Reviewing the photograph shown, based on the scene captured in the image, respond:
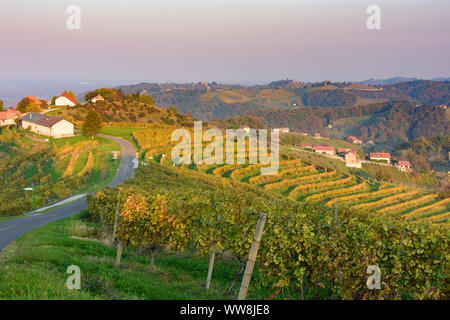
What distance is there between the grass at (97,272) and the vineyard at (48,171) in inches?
578

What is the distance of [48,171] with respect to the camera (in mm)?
45594

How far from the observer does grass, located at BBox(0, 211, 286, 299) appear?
300 inches

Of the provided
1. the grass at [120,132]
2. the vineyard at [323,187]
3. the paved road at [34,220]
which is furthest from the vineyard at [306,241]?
the grass at [120,132]

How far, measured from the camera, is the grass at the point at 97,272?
7621 mm

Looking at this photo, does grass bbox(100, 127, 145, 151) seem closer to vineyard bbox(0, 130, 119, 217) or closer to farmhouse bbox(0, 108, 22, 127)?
vineyard bbox(0, 130, 119, 217)

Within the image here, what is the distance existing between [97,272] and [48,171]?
38543mm

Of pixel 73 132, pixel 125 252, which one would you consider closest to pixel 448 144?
pixel 73 132

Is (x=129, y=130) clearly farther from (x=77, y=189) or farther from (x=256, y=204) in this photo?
(x=256, y=204)

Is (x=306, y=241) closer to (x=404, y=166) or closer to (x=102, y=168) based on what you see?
(x=102, y=168)

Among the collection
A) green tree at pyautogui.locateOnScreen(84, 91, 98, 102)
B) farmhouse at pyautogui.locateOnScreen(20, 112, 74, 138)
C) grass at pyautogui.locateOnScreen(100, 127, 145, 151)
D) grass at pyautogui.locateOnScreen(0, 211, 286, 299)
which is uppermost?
green tree at pyautogui.locateOnScreen(84, 91, 98, 102)

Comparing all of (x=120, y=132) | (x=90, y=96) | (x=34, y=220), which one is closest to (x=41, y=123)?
(x=120, y=132)

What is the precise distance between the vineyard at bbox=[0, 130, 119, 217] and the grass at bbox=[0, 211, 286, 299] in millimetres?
14675

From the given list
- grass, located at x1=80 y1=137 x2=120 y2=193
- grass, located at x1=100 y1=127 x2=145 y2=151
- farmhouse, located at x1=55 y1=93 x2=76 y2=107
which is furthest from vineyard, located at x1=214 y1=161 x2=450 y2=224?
farmhouse, located at x1=55 y1=93 x2=76 y2=107
